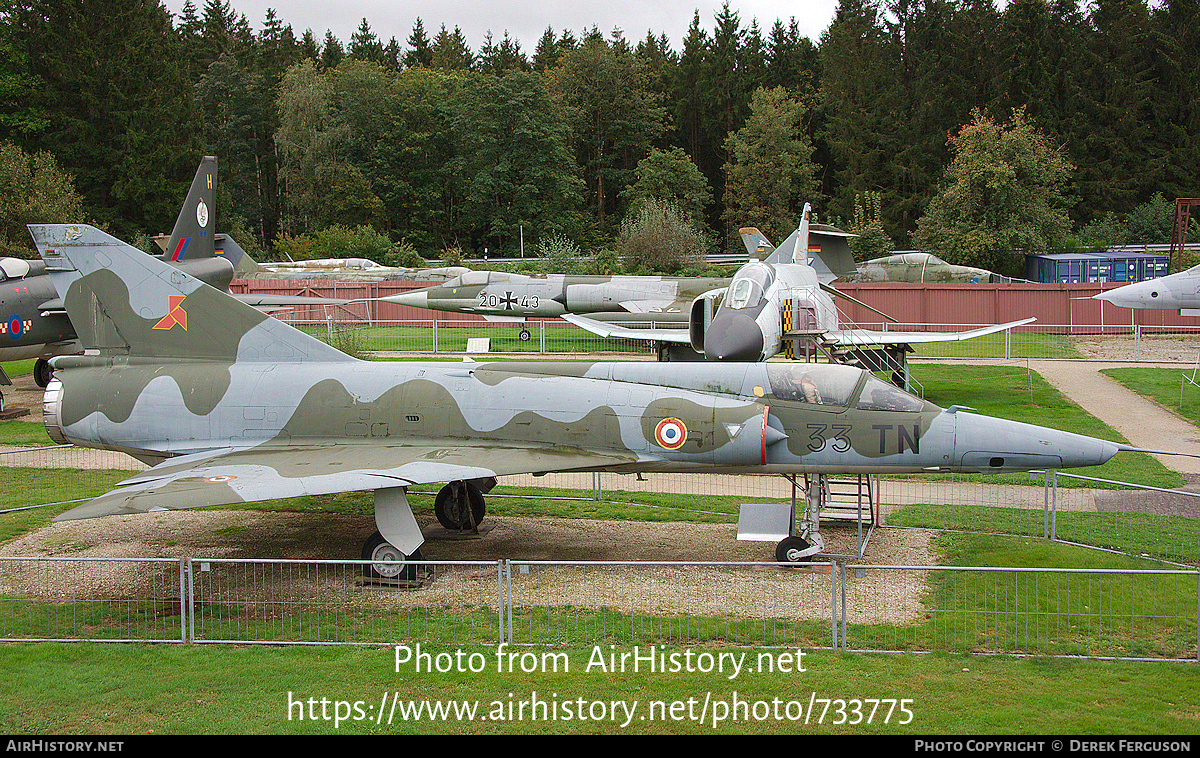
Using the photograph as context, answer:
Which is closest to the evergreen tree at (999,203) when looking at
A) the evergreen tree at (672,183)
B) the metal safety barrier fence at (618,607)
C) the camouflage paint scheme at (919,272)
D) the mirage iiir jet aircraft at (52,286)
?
the camouflage paint scheme at (919,272)

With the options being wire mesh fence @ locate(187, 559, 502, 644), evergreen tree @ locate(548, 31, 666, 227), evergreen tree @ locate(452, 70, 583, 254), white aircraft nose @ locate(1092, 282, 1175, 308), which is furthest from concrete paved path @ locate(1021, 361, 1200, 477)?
evergreen tree @ locate(548, 31, 666, 227)

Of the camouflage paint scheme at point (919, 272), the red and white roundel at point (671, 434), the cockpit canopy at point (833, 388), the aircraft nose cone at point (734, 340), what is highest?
the camouflage paint scheme at point (919, 272)

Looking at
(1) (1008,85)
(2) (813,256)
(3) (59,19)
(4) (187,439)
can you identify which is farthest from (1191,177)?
(3) (59,19)

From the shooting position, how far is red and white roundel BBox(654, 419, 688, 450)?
11.1 meters

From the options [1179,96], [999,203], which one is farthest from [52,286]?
[1179,96]

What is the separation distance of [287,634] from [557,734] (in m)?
3.72

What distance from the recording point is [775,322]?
62.3 feet

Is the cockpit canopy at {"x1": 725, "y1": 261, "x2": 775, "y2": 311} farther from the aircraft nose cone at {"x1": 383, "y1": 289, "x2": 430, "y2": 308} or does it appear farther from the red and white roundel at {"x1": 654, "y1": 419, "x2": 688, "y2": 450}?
the aircraft nose cone at {"x1": 383, "y1": 289, "x2": 430, "y2": 308}

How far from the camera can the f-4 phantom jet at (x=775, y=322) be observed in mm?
17906

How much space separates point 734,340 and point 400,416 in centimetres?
791

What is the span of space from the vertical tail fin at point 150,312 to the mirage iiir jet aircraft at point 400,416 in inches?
0.8

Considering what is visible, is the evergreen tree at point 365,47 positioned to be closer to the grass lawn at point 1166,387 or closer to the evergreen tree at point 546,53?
the evergreen tree at point 546,53

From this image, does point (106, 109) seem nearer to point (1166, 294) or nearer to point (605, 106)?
point (605, 106)

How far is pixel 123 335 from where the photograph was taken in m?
12.5
